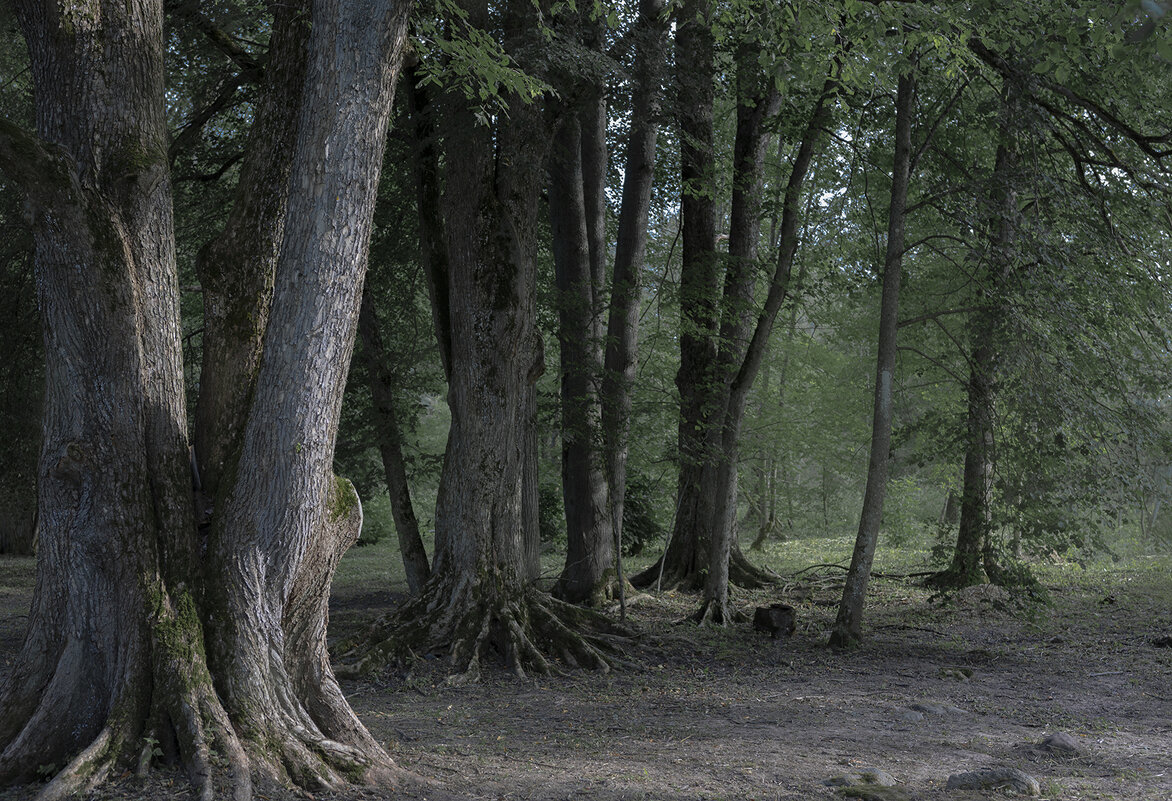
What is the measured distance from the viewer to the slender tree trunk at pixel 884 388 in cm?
921

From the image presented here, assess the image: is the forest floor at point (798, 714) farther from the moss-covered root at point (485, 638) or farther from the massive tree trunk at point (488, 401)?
the massive tree trunk at point (488, 401)

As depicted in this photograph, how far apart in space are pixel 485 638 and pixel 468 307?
9.84ft

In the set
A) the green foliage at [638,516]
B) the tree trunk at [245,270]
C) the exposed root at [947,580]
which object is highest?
the tree trunk at [245,270]

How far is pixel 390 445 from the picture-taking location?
11.3 m

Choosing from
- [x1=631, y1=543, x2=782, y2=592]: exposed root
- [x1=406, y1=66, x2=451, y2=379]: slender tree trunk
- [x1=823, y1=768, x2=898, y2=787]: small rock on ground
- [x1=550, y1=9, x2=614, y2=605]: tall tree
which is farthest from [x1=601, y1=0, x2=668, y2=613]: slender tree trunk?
[x1=823, y1=768, x2=898, y2=787]: small rock on ground

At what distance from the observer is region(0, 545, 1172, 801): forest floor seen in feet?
16.0

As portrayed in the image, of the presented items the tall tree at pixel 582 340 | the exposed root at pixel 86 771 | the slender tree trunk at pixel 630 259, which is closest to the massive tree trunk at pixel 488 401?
the slender tree trunk at pixel 630 259

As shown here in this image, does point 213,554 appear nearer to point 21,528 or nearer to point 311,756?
point 311,756

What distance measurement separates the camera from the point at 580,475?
11.6 m

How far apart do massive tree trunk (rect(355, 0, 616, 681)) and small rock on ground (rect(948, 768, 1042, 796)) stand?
3.90 metres

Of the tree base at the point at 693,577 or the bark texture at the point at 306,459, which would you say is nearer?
the bark texture at the point at 306,459

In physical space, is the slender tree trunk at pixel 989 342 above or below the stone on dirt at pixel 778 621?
above

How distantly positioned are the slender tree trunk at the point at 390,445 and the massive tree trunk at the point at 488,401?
2.31 m

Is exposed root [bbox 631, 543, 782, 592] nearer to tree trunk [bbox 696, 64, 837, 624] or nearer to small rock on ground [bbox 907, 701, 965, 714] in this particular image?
tree trunk [bbox 696, 64, 837, 624]
